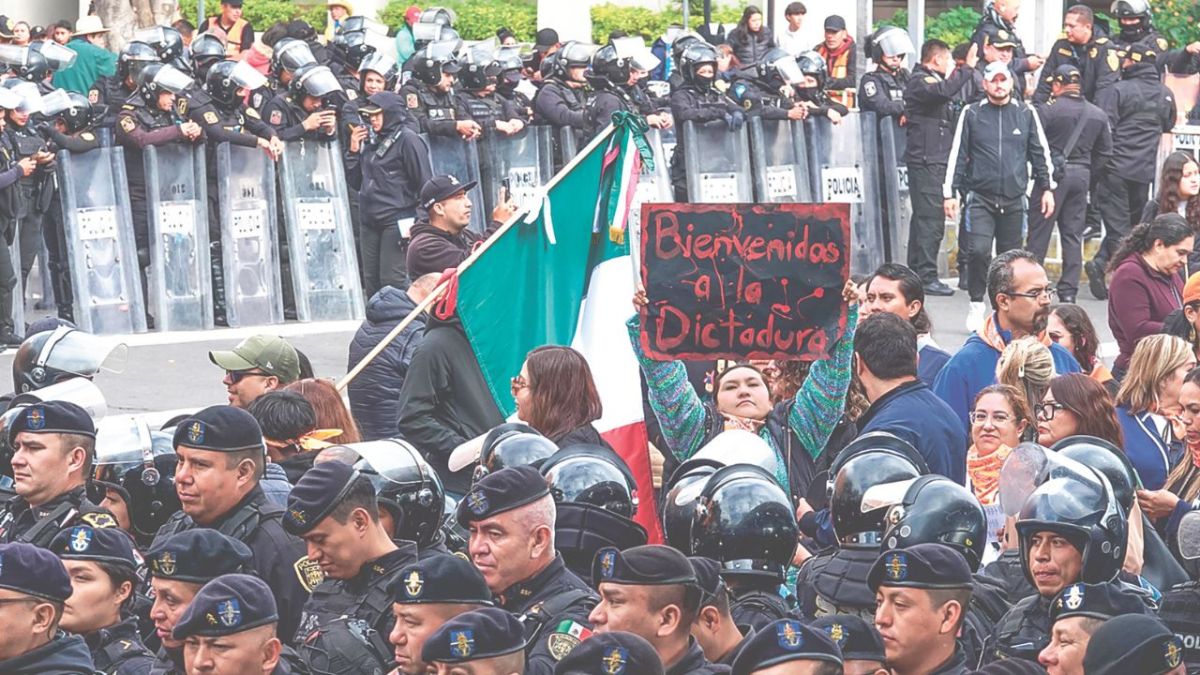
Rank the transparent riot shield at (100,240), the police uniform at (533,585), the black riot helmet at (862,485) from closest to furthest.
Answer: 1. the police uniform at (533,585)
2. the black riot helmet at (862,485)
3. the transparent riot shield at (100,240)

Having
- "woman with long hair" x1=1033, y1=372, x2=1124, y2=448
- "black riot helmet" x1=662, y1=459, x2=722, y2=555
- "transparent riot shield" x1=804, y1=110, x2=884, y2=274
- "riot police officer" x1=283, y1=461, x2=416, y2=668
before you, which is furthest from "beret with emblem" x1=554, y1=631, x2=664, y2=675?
"transparent riot shield" x1=804, y1=110, x2=884, y2=274

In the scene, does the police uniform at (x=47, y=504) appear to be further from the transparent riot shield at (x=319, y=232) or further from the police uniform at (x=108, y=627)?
the transparent riot shield at (x=319, y=232)

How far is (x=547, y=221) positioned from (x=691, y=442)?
7.41ft

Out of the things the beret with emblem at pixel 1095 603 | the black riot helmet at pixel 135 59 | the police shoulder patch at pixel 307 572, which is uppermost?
the black riot helmet at pixel 135 59

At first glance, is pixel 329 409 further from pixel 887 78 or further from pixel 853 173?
pixel 887 78

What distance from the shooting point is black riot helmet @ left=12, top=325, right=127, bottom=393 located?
341 inches

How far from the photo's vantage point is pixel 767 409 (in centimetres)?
792

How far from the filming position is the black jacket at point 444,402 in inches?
349

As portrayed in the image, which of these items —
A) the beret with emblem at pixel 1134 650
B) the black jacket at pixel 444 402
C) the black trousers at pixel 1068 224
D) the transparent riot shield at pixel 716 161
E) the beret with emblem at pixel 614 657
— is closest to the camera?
the beret with emblem at pixel 614 657

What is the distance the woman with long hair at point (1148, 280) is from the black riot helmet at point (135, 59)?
27.0 ft

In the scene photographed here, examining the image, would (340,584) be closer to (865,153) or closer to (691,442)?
(691,442)

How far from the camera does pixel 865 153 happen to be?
61.9 feet

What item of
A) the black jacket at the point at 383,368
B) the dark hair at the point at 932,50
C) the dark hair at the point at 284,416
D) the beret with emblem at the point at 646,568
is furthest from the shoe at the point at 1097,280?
the beret with emblem at the point at 646,568

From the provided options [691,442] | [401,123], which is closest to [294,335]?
[401,123]
